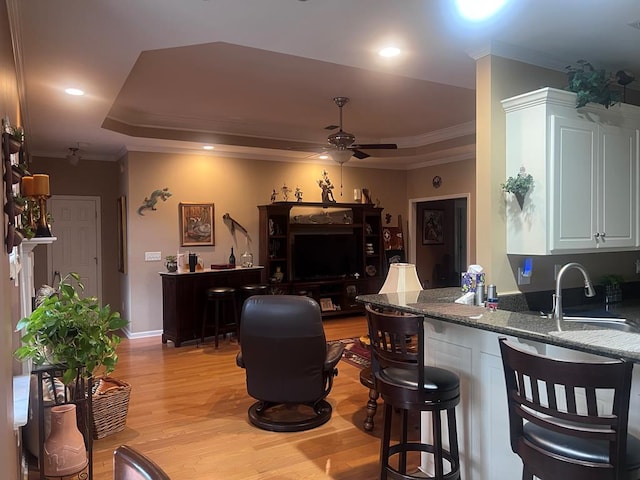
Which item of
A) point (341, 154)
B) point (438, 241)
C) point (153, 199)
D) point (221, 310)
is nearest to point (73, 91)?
point (153, 199)

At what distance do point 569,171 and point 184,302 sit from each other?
4722mm

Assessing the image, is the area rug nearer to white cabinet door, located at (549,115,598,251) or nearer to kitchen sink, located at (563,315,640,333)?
kitchen sink, located at (563,315,640,333)

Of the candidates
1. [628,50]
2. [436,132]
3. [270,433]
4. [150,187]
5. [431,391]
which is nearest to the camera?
[431,391]

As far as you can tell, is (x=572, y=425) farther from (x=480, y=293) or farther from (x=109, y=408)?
(x=109, y=408)

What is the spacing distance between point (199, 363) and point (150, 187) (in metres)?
2.59

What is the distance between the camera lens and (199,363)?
5.23 m

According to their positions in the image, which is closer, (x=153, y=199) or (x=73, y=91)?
(x=73, y=91)

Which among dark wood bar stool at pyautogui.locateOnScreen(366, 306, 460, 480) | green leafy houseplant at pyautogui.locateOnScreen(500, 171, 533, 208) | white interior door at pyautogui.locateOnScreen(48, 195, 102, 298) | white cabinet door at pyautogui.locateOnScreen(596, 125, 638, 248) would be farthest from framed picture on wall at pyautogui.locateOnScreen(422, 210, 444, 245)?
dark wood bar stool at pyautogui.locateOnScreen(366, 306, 460, 480)

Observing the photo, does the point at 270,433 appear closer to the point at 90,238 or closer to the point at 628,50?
the point at 628,50

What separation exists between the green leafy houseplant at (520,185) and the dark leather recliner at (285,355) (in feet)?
4.88

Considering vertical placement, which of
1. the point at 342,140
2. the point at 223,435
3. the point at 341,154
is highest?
the point at 342,140

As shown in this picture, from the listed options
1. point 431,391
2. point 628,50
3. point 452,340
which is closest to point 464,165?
point 628,50

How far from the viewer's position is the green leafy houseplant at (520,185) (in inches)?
114

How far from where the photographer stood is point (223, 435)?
3.39 meters
